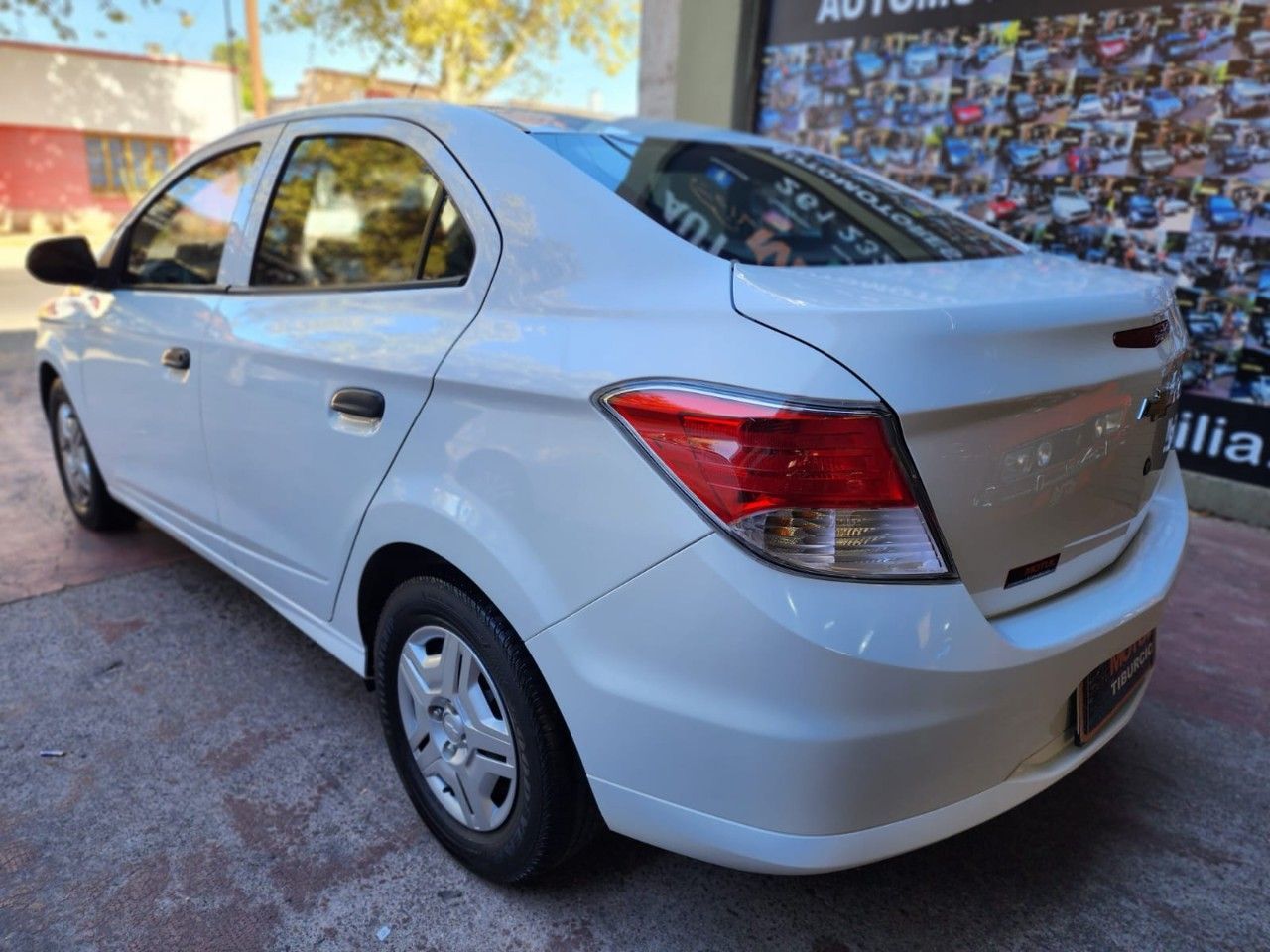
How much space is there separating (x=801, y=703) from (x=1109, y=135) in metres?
4.79

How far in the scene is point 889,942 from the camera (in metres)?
1.93

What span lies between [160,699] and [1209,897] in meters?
2.84

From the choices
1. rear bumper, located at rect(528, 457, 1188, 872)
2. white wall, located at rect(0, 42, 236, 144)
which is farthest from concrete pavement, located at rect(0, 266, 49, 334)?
rear bumper, located at rect(528, 457, 1188, 872)

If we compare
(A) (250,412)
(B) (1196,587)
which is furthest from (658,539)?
(B) (1196,587)

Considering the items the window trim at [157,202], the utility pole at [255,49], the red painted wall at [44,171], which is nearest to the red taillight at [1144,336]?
the window trim at [157,202]

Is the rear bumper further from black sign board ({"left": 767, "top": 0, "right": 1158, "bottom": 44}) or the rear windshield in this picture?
black sign board ({"left": 767, "top": 0, "right": 1158, "bottom": 44})

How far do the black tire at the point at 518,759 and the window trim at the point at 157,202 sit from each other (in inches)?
54.7

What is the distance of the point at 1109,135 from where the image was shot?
5.00 m

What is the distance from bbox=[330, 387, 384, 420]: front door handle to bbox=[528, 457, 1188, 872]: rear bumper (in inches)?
27.7

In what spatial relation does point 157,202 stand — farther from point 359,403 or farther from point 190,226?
point 359,403

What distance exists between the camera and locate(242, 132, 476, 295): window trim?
211 cm

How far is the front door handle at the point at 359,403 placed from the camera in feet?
6.76

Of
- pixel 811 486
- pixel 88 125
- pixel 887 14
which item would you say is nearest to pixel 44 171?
pixel 88 125

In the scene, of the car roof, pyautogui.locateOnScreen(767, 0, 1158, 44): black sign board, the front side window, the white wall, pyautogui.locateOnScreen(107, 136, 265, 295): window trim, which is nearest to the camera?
the car roof
